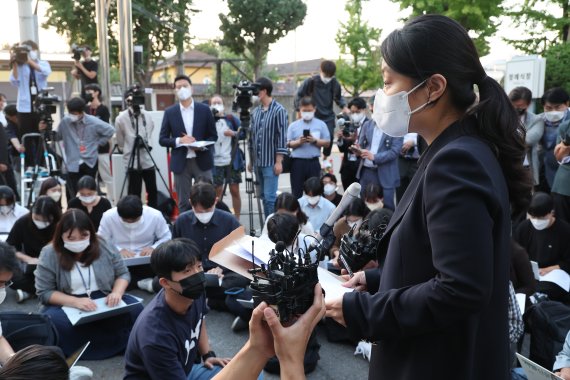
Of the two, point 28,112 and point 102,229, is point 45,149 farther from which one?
point 102,229

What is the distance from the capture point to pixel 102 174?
805 centimetres

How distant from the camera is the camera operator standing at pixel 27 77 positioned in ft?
26.9

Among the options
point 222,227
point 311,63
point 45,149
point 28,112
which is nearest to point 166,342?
point 222,227

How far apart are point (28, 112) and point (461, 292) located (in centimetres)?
861

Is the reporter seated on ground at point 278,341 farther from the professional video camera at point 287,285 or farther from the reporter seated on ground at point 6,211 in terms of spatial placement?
the reporter seated on ground at point 6,211

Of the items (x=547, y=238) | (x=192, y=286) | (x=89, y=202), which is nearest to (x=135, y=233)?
(x=89, y=202)

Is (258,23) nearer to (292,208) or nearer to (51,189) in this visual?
(51,189)

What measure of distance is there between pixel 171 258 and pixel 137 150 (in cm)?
403

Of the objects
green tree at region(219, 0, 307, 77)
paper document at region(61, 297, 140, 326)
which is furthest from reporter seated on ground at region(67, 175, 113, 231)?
green tree at region(219, 0, 307, 77)

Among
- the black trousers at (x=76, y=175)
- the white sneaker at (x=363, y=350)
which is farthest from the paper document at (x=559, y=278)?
the black trousers at (x=76, y=175)

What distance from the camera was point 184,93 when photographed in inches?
247

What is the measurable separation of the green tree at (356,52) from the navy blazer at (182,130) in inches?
641

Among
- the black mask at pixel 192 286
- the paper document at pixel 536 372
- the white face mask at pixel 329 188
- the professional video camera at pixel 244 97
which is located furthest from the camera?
the white face mask at pixel 329 188

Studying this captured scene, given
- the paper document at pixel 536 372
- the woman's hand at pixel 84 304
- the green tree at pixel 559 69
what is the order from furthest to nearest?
the green tree at pixel 559 69 < the woman's hand at pixel 84 304 < the paper document at pixel 536 372
